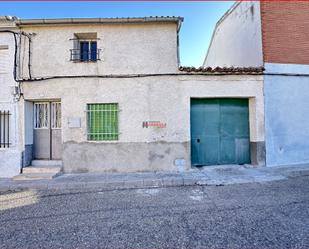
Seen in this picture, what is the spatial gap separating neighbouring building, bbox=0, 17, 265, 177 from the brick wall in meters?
1.16

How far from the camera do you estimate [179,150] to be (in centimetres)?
720

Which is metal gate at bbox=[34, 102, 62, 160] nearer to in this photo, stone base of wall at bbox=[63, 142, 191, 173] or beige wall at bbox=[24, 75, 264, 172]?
beige wall at bbox=[24, 75, 264, 172]

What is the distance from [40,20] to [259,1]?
24.5ft

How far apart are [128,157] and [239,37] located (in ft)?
22.4

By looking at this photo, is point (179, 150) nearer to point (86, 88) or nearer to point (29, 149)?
point (86, 88)

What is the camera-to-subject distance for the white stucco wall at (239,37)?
26.5 ft

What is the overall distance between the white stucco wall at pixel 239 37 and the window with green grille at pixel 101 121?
5.49m

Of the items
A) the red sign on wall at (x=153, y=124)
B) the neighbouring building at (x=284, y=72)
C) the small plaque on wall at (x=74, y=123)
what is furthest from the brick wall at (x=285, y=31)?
the small plaque on wall at (x=74, y=123)

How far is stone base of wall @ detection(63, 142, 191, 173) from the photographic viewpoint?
7176 millimetres

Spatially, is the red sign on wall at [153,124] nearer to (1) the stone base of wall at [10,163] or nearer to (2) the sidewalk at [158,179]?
(2) the sidewalk at [158,179]

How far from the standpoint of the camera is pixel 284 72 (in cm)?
775

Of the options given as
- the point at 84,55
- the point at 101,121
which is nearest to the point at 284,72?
the point at 101,121

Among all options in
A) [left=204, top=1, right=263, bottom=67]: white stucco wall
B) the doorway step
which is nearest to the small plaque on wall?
the doorway step

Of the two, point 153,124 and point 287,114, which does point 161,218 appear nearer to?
point 153,124
